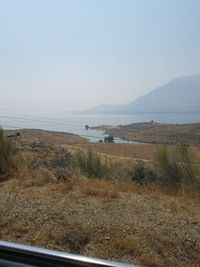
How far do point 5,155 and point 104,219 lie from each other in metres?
6.18

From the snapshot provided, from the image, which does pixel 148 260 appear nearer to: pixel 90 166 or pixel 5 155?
pixel 5 155

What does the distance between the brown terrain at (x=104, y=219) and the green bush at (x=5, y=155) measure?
1588 millimetres

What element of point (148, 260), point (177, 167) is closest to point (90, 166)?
point (177, 167)

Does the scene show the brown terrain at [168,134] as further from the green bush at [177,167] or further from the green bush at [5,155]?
the green bush at [5,155]

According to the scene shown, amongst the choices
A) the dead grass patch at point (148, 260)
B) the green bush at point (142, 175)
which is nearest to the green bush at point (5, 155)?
the green bush at point (142, 175)

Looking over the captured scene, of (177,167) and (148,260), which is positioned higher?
(177,167)

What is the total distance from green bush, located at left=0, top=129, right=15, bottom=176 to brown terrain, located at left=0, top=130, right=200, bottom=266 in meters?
1.59

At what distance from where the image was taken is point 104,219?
295 inches

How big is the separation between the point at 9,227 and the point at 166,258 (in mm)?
2823

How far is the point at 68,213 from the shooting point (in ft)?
25.6

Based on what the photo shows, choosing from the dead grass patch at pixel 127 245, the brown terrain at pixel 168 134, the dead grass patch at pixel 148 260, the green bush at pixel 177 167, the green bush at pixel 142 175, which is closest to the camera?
the dead grass patch at pixel 148 260

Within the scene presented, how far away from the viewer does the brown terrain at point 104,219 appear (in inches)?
250

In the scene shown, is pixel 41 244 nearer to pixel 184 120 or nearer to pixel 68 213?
pixel 68 213

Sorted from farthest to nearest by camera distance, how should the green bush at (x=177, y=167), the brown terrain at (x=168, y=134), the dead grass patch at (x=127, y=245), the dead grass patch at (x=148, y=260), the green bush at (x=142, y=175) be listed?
the brown terrain at (x=168, y=134) → the green bush at (x=142, y=175) → the green bush at (x=177, y=167) → the dead grass patch at (x=127, y=245) → the dead grass patch at (x=148, y=260)
